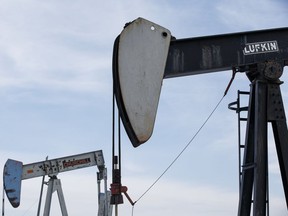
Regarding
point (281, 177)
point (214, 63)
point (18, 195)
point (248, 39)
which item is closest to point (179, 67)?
point (214, 63)

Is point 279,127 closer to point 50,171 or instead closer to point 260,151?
point 260,151

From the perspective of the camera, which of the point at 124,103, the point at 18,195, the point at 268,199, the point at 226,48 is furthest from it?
the point at 18,195

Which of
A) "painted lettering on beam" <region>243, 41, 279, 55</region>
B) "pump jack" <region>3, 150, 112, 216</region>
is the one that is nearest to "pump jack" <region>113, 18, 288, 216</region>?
"painted lettering on beam" <region>243, 41, 279, 55</region>

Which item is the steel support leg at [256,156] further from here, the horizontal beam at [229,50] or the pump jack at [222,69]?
the horizontal beam at [229,50]

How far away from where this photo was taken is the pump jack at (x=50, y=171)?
14148 mm

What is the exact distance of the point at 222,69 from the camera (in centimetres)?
719

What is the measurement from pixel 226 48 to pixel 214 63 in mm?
243

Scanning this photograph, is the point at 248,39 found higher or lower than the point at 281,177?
higher

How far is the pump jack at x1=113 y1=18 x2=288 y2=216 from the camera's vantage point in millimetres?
5902

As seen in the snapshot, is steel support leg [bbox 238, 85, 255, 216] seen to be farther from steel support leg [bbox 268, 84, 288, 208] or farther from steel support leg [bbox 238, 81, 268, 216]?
steel support leg [bbox 268, 84, 288, 208]

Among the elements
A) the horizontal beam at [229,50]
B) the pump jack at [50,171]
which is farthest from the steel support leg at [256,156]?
the pump jack at [50,171]

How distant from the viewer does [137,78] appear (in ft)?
19.5

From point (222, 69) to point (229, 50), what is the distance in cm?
24

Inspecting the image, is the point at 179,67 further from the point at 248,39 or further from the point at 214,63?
the point at 248,39
